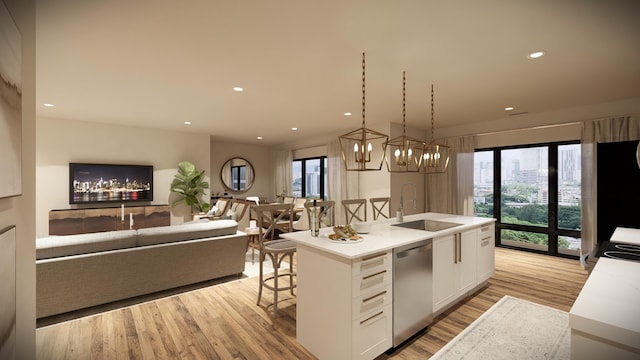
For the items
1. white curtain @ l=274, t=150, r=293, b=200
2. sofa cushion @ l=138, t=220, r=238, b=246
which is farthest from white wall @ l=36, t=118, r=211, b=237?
sofa cushion @ l=138, t=220, r=238, b=246

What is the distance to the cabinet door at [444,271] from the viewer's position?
2.54m

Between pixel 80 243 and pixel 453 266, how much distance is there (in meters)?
3.74

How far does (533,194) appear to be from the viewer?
16.3 ft

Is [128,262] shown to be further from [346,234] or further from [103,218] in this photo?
[103,218]

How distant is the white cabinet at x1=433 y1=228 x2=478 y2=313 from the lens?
2.56m

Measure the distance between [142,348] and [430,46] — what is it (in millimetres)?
3510

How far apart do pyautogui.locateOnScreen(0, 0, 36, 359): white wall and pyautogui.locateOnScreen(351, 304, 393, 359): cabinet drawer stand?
5.92ft

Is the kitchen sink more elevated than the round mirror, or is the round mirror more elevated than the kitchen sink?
the round mirror

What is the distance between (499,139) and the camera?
205 inches

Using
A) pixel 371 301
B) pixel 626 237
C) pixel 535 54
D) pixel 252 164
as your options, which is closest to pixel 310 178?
pixel 252 164

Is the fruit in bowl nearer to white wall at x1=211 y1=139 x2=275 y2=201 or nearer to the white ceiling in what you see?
the white ceiling

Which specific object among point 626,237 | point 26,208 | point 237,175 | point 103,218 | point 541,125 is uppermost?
point 541,125

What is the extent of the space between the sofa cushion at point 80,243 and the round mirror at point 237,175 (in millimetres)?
5364

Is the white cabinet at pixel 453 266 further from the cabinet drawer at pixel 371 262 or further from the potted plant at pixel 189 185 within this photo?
the potted plant at pixel 189 185
